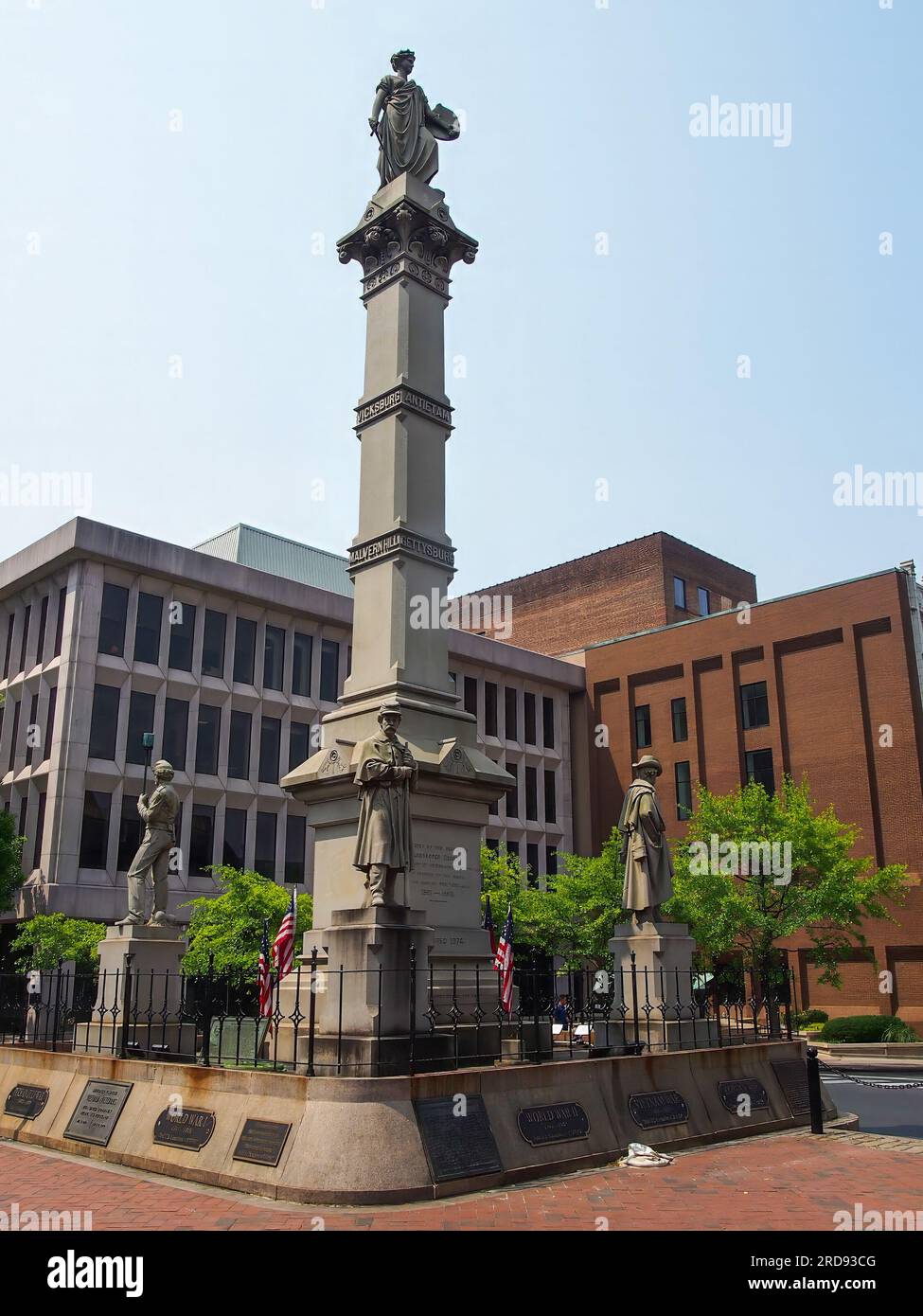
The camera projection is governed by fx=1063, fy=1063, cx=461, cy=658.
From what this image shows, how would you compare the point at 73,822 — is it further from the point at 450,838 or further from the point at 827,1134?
the point at 827,1134

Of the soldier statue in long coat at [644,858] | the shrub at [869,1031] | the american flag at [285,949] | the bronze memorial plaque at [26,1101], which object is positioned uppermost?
the soldier statue in long coat at [644,858]

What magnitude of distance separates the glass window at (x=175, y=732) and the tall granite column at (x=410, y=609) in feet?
87.3

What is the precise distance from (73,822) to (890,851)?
32516 mm

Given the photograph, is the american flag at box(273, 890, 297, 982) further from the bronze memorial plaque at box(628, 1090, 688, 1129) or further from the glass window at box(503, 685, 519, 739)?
the glass window at box(503, 685, 519, 739)

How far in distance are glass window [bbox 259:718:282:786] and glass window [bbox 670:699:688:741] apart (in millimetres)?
21011

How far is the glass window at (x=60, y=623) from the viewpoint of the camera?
39.9 meters

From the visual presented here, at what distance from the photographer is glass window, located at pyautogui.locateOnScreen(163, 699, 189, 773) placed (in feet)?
135

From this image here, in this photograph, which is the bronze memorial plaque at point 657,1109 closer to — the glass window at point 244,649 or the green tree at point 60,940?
the green tree at point 60,940

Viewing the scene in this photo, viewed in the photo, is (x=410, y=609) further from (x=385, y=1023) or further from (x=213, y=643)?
(x=213, y=643)

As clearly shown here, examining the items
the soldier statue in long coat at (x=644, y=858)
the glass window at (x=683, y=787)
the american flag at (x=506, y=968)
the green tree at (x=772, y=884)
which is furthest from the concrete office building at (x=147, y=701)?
the american flag at (x=506, y=968)

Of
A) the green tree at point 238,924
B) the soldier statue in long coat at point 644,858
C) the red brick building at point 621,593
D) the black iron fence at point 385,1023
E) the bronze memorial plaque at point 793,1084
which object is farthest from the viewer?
the red brick building at point 621,593

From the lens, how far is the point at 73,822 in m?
37.2

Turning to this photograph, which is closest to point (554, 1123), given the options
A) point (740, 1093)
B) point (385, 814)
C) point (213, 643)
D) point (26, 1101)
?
point (385, 814)

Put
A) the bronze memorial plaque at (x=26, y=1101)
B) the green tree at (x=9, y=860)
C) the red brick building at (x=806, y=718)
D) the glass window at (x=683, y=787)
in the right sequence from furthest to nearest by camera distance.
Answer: the glass window at (x=683, y=787) < the red brick building at (x=806, y=718) < the green tree at (x=9, y=860) < the bronze memorial plaque at (x=26, y=1101)
